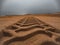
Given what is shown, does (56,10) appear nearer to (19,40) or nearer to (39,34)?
(39,34)

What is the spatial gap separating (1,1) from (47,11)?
56cm

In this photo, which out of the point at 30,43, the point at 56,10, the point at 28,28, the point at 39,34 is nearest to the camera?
the point at 30,43

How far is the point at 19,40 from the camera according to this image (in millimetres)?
807

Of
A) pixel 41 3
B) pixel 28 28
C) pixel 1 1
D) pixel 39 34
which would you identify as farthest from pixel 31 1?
pixel 39 34

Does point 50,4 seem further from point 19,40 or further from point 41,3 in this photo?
point 19,40

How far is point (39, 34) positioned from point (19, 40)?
15 cm

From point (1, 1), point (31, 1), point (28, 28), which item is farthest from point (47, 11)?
point (28, 28)

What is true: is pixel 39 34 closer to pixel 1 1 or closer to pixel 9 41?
pixel 9 41

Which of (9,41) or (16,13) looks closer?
(9,41)

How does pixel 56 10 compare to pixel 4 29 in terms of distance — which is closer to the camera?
pixel 4 29

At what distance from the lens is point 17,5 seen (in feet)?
5.31

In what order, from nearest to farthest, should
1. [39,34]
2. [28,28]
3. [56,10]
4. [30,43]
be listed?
[30,43], [39,34], [28,28], [56,10]

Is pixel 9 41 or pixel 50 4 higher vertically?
pixel 50 4

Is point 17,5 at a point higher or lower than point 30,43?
higher
